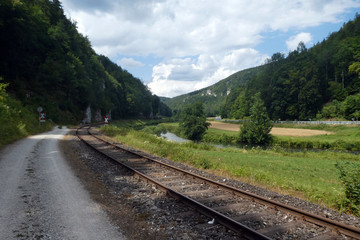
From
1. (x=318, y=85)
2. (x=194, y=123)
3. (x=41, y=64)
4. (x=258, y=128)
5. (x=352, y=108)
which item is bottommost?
(x=258, y=128)

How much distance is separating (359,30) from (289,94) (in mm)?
42838

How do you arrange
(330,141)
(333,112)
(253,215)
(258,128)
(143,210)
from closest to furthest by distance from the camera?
(253,215) → (143,210) → (330,141) → (258,128) → (333,112)

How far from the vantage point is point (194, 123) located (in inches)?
2302

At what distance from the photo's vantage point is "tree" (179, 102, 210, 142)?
57781 mm

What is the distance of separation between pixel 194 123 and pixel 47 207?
52.8m

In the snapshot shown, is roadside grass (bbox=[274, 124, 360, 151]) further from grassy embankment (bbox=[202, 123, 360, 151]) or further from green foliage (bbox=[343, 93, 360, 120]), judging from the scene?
green foliage (bbox=[343, 93, 360, 120])

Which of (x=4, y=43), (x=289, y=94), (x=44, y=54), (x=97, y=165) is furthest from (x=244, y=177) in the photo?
(x=289, y=94)

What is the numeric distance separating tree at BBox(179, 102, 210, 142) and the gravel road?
4819 cm

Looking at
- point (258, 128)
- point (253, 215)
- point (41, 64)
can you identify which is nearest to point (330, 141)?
point (258, 128)

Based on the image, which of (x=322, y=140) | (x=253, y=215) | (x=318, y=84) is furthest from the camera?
(x=318, y=84)

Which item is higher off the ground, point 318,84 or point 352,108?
point 318,84

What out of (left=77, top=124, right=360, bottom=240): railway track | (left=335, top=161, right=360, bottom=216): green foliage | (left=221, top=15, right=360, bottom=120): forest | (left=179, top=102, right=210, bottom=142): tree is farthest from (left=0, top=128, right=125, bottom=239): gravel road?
(left=221, top=15, right=360, bottom=120): forest

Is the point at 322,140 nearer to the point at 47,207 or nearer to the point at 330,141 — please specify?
the point at 330,141

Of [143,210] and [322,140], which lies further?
[322,140]
